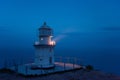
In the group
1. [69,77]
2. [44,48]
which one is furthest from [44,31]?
[69,77]

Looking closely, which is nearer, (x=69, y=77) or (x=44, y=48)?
(x=69, y=77)

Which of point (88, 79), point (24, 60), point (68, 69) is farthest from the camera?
point (24, 60)

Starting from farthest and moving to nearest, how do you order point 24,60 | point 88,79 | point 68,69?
point 24,60, point 68,69, point 88,79


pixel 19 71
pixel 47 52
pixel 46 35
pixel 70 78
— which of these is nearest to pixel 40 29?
pixel 46 35

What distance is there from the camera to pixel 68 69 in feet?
65.2

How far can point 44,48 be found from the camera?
68.5 ft

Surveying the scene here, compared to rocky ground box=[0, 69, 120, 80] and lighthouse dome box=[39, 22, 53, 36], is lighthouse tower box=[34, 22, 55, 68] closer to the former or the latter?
lighthouse dome box=[39, 22, 53, 36]

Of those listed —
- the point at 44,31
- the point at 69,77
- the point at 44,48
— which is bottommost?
the point at 69,77

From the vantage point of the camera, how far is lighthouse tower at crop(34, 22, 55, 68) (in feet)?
68.4

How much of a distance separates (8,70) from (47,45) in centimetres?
426

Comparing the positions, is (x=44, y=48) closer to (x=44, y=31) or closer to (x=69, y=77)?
(x=44, y=31)

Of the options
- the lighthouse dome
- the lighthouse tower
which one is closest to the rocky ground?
the lighthouse tower

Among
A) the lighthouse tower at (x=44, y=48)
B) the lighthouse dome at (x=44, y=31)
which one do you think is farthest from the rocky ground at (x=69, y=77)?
the lighthouse dome at (x=44, y=31)

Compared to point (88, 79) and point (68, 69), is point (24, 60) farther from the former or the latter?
point (88, 79)
